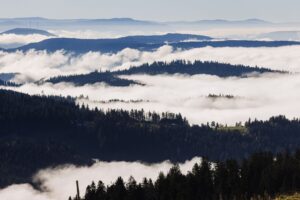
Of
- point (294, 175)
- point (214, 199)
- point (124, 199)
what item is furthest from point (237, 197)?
point (124, 199)

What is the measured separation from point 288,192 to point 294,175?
14601 millimetres

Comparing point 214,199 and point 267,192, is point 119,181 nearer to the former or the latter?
point 214,199

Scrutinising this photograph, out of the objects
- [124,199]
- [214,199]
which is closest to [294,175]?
[214,199]

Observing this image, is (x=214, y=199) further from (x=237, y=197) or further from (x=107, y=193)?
(x=107, y=193)

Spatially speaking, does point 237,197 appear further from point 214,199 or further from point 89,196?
point 89,196

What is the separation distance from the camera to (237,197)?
197875 mm

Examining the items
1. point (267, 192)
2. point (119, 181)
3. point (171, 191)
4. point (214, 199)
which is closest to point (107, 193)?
point (119, 181)

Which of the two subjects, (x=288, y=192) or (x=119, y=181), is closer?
(x=288, y=192)

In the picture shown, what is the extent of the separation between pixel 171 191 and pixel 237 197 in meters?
20.6

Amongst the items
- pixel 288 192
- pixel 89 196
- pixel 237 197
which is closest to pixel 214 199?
pixel 237 197

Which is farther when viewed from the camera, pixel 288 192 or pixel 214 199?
pixel 214 199

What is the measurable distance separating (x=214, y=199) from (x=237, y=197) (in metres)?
7.19

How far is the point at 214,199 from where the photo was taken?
19900 cm

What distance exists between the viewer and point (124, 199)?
19850 centimetres
